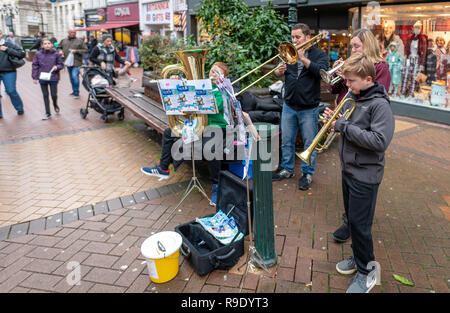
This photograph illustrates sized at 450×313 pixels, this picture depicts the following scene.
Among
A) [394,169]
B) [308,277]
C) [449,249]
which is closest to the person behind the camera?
[308,277]

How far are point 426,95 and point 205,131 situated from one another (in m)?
6.94

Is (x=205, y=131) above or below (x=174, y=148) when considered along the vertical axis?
above

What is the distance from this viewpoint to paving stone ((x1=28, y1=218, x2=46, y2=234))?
11.8 feet

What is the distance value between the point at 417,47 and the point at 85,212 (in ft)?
28.1

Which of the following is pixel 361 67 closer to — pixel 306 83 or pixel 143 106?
pixel 306 83

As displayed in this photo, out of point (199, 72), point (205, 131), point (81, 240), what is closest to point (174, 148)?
point (205, 131)

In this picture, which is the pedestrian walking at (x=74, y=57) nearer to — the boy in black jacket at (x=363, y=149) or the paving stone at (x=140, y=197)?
the paving stone at (x=140, y=197)

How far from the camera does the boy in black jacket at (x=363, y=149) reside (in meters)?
2.35

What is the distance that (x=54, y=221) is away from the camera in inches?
149

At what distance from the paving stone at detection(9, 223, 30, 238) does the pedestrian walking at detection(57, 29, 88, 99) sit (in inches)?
302

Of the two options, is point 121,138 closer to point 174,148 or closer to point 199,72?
point 174,148

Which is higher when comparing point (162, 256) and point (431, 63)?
point (431, 63)

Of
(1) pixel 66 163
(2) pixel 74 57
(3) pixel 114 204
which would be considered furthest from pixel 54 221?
(2) pixel 74 57

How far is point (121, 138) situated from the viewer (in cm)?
679
